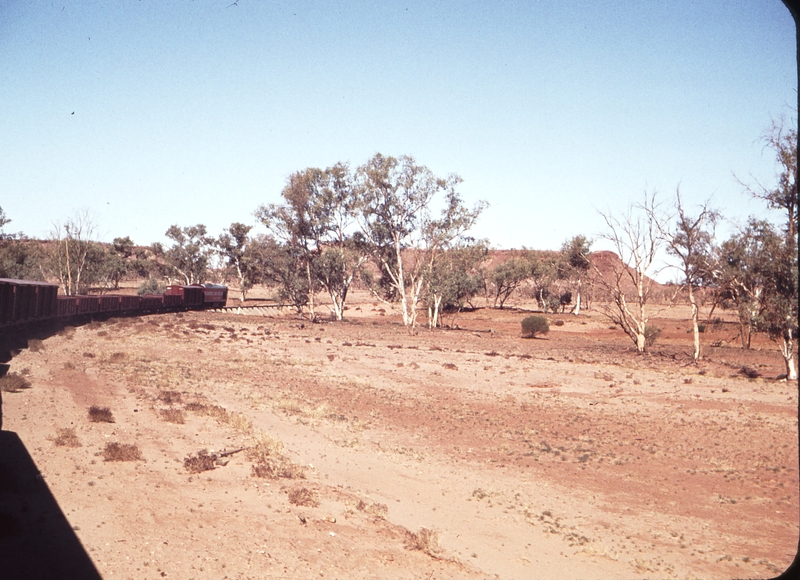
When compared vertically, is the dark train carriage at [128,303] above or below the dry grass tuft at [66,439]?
above

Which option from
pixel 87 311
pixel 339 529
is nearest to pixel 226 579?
pixel 339 529

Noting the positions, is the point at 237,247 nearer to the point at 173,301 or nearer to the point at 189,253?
the point at 189,253

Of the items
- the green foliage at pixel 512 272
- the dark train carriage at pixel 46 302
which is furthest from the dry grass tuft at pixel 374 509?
the green foliage at pixel 512 272

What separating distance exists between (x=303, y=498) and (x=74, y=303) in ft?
119

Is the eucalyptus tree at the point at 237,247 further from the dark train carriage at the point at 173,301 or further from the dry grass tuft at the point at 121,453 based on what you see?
the dry grass tuft at the point at 121,453

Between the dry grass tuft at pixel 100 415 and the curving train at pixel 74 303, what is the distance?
15973 millimetres

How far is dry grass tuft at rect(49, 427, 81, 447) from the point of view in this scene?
433 inches

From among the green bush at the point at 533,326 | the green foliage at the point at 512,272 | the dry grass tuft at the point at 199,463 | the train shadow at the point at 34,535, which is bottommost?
the dry grass tuft at the point at 199,463

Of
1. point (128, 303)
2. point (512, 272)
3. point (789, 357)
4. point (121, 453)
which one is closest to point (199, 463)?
point (121, 453)

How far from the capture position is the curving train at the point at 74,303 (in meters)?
28.0

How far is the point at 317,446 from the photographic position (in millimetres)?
13891

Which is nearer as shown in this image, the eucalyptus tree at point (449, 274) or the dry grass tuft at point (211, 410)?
the dry grass tuft at point (211, 410)

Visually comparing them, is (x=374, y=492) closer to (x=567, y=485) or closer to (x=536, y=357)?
(x=567, y=485)

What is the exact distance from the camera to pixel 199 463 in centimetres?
1078
